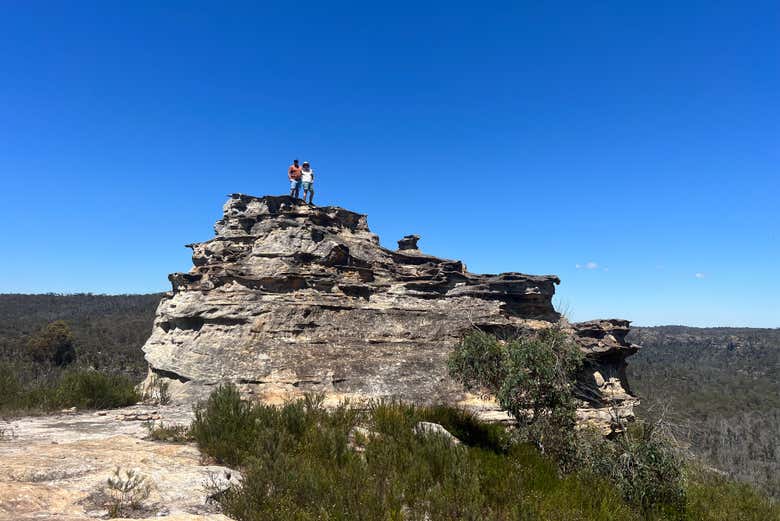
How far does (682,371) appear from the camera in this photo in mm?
97688

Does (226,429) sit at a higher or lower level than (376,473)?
higher

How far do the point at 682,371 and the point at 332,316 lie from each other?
109 meters

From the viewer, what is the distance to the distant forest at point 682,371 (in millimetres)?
41531

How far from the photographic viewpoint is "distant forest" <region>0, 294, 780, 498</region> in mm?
41531

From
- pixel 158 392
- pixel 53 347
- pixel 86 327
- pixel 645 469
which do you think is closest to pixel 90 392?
pixel 158 392

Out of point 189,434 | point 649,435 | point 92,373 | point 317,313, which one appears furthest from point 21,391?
point 649,435

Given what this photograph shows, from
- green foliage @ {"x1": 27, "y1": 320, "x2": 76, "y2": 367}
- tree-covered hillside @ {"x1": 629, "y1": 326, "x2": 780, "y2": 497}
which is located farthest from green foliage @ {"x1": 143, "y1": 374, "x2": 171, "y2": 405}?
green foliage @ {"x1": 27, "y1": 320, "x2": 76, "y2": 367}

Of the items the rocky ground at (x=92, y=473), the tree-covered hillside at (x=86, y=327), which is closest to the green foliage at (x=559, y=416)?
the rocky ground at (x=92, y=473)

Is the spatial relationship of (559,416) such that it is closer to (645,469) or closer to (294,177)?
(645,469)

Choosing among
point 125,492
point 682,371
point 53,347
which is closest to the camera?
point 125,492

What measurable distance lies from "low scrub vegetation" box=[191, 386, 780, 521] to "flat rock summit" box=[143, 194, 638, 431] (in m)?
3.96

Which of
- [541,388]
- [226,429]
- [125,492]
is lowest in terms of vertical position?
[125,492]

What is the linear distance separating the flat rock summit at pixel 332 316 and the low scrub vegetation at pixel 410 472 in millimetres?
3956

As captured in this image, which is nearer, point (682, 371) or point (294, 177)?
point (294, 177)
